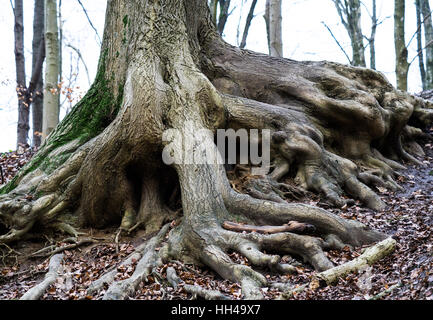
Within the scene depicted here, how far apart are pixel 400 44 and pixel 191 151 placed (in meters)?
9.47

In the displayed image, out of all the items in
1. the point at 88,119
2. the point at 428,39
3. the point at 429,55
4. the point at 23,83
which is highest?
the point at 428,39

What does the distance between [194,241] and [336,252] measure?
177 centimetres

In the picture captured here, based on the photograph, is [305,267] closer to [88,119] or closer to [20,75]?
[88,119]

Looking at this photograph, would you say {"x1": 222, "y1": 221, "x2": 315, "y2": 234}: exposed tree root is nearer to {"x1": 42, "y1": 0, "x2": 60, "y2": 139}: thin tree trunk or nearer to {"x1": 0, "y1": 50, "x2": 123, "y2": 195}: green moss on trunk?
{"x1": 0, "y1": 50, "x2": 123, "y2": 195}: green moss on trunk

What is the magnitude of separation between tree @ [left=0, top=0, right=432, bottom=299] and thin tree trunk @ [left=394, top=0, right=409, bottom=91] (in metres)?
4.39

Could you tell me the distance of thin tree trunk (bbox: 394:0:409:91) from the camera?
12562mm

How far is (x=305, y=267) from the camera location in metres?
4.88

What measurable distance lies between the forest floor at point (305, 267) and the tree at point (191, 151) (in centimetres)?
17

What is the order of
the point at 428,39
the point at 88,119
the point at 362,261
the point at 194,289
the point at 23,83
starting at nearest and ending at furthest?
the point at 194,289
the point at 362,261
the point at 88,119
the point at 23,83
the point at 428,39

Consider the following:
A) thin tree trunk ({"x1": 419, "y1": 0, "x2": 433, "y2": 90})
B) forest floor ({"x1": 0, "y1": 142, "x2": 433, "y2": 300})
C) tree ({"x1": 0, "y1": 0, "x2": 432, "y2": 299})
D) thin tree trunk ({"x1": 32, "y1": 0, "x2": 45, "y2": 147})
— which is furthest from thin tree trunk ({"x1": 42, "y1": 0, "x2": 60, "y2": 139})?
thin tree trunk ({"x1": 419, "y1": 0, "x2": 433, "y2": 90})

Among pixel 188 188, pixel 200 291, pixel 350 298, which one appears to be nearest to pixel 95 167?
pixel 188 188

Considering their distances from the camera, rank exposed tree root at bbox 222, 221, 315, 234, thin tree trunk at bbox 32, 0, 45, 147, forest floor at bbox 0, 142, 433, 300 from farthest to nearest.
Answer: thin tree trunk at bbox 32, 0, 45, 147, exposed tree root at bbox 222, 221, 315, 234, forest floor at bbox 0, 142, 433, 300

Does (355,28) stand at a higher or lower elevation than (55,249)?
higher

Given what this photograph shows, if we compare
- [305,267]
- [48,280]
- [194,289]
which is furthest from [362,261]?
[48,280]
